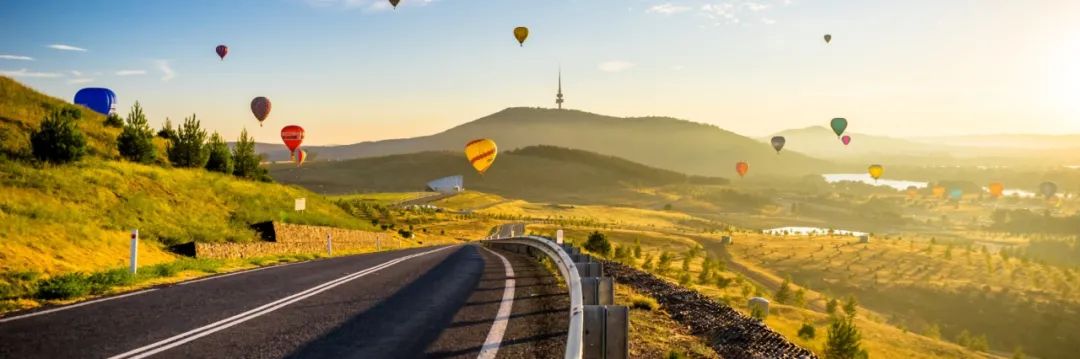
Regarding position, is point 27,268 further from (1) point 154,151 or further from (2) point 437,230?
(2) point 437,230

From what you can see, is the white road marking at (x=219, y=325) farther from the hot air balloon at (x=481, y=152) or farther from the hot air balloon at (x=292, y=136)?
the hot air balloon at (x=481, y=152)

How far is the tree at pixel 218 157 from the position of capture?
3619 cm

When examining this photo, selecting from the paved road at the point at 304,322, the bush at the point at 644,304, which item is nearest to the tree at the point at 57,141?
the paved road at the point at 304,322

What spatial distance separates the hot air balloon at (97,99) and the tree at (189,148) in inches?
483

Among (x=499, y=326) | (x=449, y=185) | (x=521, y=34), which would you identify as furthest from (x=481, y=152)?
(x=499, y=326)

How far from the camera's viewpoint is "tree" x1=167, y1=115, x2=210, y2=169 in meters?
32.8

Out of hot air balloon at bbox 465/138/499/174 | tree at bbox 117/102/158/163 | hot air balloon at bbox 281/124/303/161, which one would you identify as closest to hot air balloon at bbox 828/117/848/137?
hot air balloon at bbox 465/138/499/174

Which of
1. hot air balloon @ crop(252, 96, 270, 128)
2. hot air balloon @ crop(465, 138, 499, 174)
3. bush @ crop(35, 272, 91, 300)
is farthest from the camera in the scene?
hot air balloon @ crop(465, 138, 499, 174)

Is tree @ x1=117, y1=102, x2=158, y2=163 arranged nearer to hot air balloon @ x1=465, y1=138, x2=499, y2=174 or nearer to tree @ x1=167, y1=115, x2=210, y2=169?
tree @ x1=167, y1=115, x2=210, y2=169

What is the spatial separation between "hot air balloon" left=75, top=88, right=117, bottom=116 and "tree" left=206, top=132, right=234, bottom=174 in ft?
37.3

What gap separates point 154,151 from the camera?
30094 mm

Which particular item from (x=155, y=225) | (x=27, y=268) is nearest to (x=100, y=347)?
(x=27, y=268)

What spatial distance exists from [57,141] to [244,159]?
16.3 meters

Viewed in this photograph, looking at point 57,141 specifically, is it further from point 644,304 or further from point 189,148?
point 644,304
